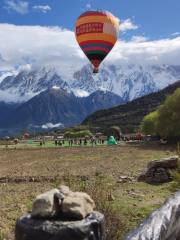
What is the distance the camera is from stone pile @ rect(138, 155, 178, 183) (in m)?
12.0

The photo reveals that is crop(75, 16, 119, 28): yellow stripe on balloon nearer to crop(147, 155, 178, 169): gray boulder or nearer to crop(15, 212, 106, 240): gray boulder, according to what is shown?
crop(147, 155, 178, 169): gray boulder

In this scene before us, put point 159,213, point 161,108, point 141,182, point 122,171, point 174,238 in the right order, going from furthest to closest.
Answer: point 161,108, point 122,171, point 141,182, point 174,238, point 159,213

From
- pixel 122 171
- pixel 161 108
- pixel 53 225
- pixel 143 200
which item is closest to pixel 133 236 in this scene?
pixel 53 225

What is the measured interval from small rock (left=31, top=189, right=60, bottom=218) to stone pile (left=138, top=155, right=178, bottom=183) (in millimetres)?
10246

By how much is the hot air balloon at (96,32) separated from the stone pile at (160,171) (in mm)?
21399

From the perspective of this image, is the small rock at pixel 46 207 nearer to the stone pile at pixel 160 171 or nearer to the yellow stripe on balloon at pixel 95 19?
the stone pile at pixel 160 171

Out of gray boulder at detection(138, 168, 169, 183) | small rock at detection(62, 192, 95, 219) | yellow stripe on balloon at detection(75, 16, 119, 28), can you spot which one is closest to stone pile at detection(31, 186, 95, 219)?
small rock at detection(62, 192, 95, 219)

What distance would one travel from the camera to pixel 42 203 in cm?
238

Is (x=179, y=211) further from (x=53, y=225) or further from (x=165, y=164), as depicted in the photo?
(x=165, y=164)

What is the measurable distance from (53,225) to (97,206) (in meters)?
3.37

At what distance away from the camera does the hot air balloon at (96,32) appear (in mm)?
31188

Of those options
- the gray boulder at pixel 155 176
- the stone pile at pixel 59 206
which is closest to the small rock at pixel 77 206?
the stone pile at pixel 59 206

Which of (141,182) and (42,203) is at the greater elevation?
(42,203)

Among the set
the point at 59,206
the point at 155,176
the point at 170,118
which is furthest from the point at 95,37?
the point at 59,206
